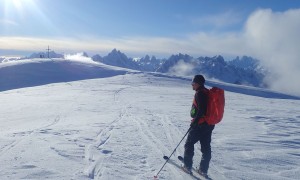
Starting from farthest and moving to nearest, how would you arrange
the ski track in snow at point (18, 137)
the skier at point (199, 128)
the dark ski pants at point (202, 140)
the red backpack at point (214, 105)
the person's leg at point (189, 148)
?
the ski track in snow at point (18, 137) → the person's leg at point (189, 148) → the dark ski pants at point (202, 140) → the skier at point (199, 128) → the red backpack at point (214, 105)

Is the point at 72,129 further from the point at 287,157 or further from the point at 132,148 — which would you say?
the point at 287,157

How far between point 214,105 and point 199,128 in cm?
68

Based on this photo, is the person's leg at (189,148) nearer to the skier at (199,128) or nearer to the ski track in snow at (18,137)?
the skier at (199,128)

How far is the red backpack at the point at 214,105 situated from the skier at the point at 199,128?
89 millimetres

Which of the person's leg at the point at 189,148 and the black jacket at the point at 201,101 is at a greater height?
the black jacket at the point at 201,101

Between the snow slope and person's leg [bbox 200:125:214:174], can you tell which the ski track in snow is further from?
person's leg [bbox 200:125:214:174]

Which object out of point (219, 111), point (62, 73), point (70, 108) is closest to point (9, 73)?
point (62, 73)

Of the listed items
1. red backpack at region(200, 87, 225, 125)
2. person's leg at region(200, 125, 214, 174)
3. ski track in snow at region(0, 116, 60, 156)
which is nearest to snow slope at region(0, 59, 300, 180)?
ski track in snow at region(0, 116, 60, 156)

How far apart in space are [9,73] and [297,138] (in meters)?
58.1

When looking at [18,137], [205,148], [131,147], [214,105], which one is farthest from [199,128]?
[18,137]

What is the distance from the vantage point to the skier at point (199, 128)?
316 inches

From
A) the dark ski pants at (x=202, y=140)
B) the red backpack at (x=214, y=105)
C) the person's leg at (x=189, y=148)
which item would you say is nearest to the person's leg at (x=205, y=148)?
the dark ski pants at (x=202, y=140)

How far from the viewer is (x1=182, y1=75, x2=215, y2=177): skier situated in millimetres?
8023

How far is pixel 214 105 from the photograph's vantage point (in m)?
7.99
